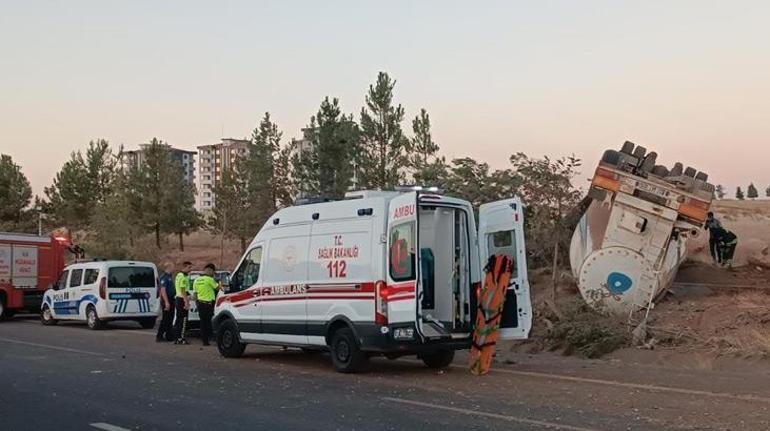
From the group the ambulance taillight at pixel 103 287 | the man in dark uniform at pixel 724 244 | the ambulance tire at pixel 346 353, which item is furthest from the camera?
the ambulance taillight at pixel 103 287

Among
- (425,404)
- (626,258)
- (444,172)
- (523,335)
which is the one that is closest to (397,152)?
(444,172)

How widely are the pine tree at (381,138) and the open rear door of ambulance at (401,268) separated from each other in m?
16.5

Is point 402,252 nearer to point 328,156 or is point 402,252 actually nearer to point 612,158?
point 612,158

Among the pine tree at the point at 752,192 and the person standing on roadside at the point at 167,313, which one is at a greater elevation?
the pine tree at the point at 752,192

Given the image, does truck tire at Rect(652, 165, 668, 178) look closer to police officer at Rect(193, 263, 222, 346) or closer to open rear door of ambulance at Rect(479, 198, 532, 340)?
open rear door of ambulance at Rect(479, 198, 532, 340)

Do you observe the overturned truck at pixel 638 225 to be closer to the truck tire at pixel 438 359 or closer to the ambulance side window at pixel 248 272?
the truck tire at pixel 438 359

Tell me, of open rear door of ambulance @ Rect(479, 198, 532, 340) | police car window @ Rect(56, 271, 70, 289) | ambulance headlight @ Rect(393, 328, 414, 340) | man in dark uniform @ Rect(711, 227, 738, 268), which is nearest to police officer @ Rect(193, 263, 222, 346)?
ambulance headlight @ Rect(393, 328, 414, 340)

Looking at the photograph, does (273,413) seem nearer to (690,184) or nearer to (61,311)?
(690,184)

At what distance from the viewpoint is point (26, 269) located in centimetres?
2506

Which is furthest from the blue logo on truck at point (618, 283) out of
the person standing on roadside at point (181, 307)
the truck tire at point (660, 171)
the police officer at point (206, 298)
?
the person standing on roadside at point (181, 307)

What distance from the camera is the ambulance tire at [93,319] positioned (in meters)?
21.2

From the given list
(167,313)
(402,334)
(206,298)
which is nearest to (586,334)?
(402,334)

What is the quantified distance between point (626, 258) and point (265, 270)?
6830mm

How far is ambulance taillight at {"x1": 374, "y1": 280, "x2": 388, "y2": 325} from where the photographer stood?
37.6 feet
